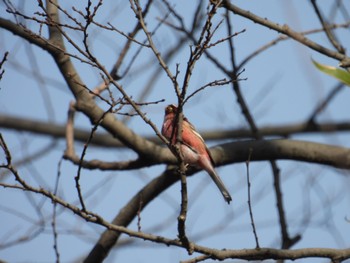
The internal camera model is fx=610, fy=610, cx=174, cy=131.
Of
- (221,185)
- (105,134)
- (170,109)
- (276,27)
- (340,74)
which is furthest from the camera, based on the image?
(105,134)

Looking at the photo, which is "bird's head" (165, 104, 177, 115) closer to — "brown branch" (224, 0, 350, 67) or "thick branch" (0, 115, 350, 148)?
"brown branch" (224, 0, 350, 67)

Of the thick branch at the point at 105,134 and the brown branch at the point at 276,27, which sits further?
the thick branch at the point at 105,134

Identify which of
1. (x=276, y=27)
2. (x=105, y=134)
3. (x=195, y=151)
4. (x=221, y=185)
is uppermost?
(x=105, y=134)

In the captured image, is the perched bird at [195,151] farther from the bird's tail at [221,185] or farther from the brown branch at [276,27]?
the brown branch at [276,27]

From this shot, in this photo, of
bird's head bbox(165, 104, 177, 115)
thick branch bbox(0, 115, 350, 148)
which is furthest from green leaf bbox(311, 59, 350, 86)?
thick branch bbox(0, 115, 350, 148)

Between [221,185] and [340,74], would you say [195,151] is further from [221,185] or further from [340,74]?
[340,74]

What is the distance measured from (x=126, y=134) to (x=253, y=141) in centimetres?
102

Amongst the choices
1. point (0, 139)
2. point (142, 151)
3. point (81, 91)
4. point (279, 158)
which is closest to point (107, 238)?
point (142, 151)

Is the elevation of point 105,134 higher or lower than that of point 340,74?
higher

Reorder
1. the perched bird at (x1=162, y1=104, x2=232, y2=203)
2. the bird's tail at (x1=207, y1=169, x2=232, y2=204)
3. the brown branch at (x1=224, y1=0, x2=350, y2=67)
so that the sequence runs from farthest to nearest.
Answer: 1. the perched bird at (x1=162, y1=104, x2=232, y2=203)
2. the bird's tail at (x1=207, y1=169, x2=232, y2=204)
3. the brown branch at (x1=224, y1=0, x2=350, y2=67)

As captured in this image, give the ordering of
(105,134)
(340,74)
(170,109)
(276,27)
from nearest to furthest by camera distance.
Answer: (340,74) → (276,27) → (170,109) → (105,134)

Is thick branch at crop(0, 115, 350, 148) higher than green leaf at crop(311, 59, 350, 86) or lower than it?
higher

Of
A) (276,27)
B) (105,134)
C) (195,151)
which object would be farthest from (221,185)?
(105,134)

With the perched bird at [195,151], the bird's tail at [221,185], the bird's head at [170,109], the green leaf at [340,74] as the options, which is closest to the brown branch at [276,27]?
the green leaf at [340,74]
